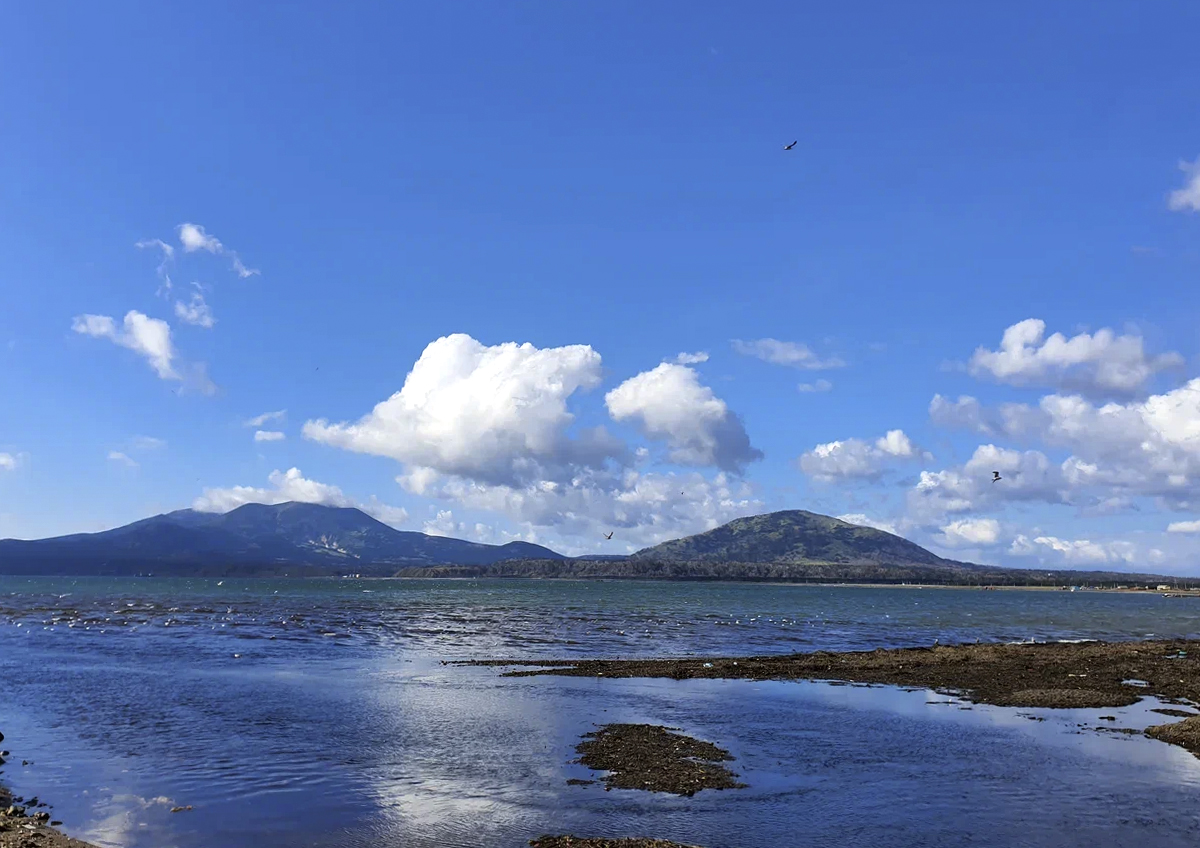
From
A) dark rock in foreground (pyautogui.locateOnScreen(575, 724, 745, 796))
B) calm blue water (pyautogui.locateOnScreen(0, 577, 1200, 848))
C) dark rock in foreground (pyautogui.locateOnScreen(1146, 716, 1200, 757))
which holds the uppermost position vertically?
dark rock in foreground (pyautogui.locateOnScreen(1146, 716, 1200, 757))

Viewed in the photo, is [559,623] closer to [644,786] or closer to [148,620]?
[148,620]

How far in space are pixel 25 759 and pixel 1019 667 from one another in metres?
50.6

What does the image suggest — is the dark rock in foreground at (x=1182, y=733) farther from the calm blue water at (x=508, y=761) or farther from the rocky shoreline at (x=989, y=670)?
the calm blue water at (x=508, y=761)

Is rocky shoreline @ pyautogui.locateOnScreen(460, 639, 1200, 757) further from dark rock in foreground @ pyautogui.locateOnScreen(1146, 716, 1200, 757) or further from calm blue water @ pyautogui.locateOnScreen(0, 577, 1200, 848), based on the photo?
calm blue water @ pyautogui.locateOnScreen(0, 577, 1200, 848)

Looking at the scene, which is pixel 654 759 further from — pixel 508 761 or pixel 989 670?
pixel 989 670

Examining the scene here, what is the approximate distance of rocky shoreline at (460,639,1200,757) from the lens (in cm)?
4047

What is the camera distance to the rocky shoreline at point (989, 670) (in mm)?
40469

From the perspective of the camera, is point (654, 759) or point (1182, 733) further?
point (1182, 733)

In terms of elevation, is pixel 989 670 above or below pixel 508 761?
above

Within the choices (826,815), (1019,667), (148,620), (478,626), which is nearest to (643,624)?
(478,626)

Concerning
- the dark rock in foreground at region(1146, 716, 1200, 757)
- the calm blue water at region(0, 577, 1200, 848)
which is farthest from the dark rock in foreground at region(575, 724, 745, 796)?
the dark rock in foreground at region(1146, 716, 1200, 757)

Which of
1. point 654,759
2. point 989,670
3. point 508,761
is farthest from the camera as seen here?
point 989,670

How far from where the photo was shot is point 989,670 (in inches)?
1961

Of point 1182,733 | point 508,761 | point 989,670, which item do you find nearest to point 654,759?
point 508,761
